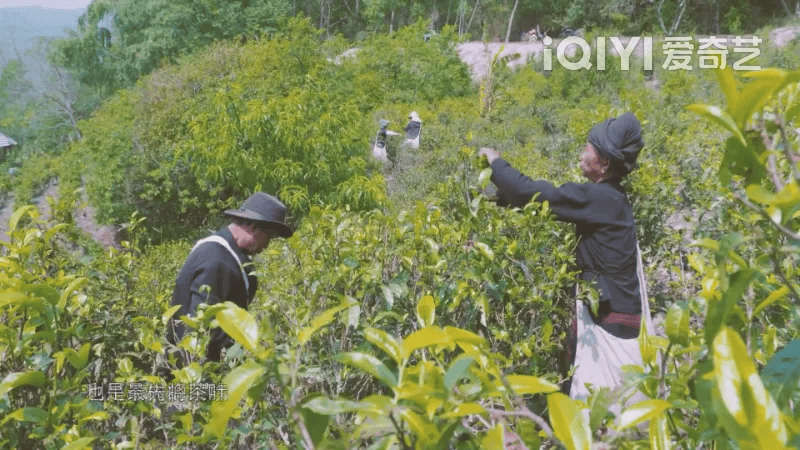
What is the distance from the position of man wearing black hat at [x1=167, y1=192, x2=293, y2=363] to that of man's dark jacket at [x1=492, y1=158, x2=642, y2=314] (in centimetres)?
98

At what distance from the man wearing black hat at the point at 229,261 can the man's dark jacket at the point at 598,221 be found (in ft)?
3.21

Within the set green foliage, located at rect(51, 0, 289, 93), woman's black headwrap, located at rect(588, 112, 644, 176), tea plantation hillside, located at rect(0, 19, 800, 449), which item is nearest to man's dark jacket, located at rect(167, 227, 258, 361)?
tea plantation hillside, located at rect(0, 19, 800, 449)

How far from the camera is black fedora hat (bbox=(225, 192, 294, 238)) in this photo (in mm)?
2396

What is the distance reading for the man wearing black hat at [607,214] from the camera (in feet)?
6.94

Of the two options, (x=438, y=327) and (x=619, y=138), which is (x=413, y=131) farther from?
(x=438, y=327)

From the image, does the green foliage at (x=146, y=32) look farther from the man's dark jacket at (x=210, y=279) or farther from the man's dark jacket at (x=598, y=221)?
the man's dark jacket at (x=598, y=221)

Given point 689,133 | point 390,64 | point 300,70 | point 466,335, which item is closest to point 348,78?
point 390,64

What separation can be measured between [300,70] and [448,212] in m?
11.8

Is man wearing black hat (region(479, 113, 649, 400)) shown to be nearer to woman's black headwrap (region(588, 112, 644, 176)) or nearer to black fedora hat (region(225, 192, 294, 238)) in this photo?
woman's black headwrap (region(588, 112, 644, 176))

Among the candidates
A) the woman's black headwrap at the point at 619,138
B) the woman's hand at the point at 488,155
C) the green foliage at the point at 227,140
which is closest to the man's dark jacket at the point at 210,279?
the woman's hand at the point at 488,155

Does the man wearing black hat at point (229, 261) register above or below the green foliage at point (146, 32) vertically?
below

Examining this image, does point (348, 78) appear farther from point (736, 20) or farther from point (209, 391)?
point (209, 391)

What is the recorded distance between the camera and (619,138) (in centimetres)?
214

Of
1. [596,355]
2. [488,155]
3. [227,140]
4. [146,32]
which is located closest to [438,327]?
[488,155]
